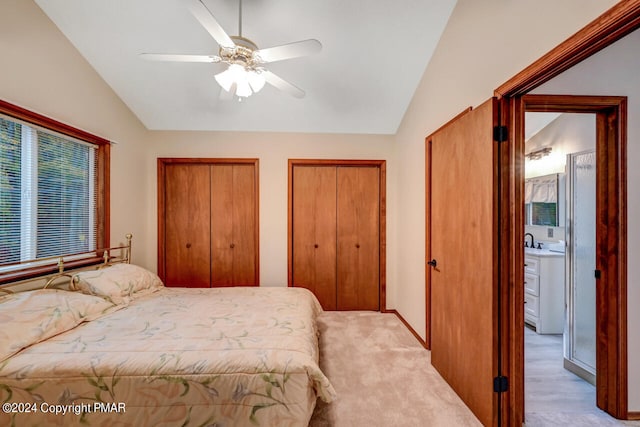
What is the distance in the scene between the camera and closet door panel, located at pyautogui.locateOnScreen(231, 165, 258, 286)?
3.45 m

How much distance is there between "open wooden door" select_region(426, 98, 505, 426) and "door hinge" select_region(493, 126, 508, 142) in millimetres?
24

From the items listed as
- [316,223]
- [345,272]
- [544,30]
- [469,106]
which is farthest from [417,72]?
[345,272]

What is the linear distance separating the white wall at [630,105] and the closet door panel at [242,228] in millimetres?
3141

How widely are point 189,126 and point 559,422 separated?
4493mm

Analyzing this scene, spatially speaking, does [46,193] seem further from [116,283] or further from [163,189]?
[163,189]

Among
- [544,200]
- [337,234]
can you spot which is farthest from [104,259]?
[544,200]

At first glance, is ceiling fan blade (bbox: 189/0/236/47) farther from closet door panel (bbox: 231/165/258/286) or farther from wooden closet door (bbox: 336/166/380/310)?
wooden closet door (bbox: 336/166/380/310)

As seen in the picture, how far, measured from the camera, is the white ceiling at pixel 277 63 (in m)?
2.07

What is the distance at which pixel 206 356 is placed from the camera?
1.30 meters

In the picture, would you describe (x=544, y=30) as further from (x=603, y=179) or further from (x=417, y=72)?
(x=417, y=72)

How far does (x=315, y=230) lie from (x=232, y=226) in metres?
1.14

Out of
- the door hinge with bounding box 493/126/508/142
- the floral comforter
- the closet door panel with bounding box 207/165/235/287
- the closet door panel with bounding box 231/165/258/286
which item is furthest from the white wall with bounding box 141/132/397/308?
the floral comforter

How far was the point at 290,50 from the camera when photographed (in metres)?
1.61

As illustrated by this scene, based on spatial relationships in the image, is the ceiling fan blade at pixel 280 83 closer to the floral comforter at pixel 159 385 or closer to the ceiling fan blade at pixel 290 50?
the ceiling fan blade at pixel 290 50
